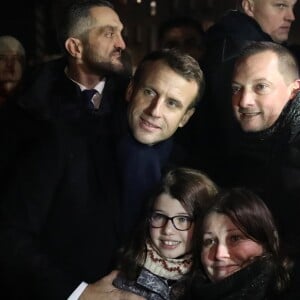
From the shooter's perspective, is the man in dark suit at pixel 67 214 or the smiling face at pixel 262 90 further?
the man in dark suit at pixel 67 214

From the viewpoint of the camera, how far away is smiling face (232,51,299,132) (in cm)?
108

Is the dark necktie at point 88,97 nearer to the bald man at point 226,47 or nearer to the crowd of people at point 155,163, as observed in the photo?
the crowd of people at point 155,163

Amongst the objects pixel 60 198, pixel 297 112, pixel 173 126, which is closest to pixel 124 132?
pixel 173 126

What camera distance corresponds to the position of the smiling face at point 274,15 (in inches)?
43.9

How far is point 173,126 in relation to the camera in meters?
1.14

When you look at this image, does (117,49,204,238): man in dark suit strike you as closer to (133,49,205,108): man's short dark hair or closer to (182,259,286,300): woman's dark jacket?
(133,49,205,108): man's short dark hair

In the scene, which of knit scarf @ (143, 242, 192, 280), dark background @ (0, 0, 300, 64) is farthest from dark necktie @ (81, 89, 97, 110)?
knit scarf @ (143, 242, 192, 280)

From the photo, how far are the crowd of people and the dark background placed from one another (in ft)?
0.08

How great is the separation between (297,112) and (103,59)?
1.42ft

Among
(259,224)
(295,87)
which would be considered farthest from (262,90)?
(259,224)

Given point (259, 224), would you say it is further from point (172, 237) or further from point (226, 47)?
point (226, 47)

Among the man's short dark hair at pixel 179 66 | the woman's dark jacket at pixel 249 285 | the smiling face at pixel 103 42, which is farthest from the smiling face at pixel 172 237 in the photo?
the smiling face at pixel 103 42

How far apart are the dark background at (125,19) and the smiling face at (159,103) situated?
0.08 m

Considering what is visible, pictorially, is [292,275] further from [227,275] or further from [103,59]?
[103,59]
